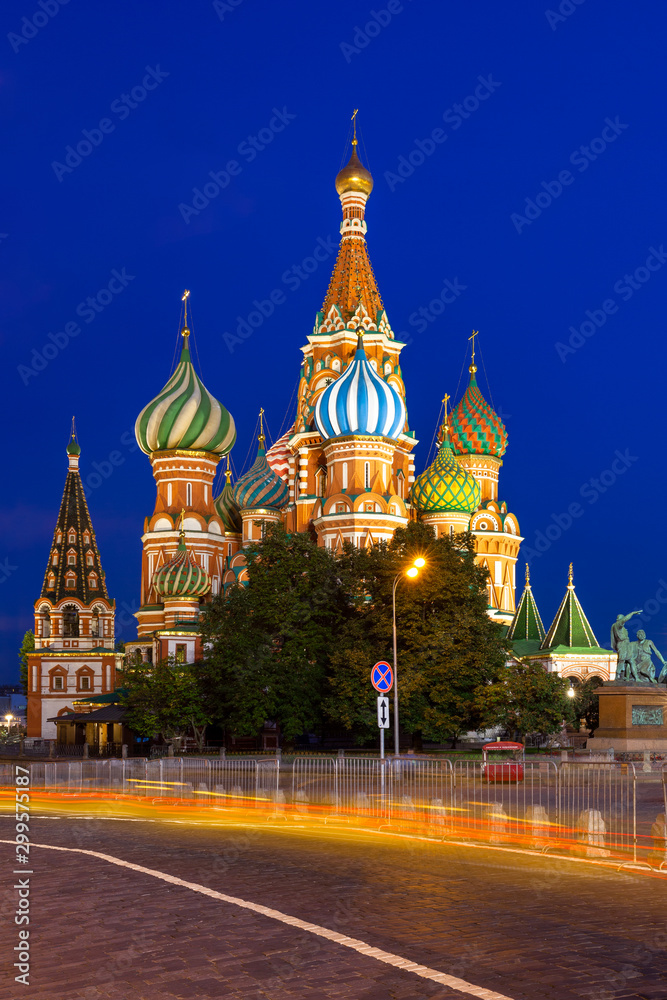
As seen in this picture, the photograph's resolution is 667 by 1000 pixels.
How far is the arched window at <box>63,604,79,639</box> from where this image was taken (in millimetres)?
75500

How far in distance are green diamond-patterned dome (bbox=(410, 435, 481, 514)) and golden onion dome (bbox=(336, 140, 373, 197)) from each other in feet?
59.8

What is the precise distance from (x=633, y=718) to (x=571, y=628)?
96.0ft

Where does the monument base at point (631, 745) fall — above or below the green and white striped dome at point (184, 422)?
below

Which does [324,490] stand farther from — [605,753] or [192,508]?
[605,753]

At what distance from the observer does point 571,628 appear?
215ft

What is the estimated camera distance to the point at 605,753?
35312 millimetres

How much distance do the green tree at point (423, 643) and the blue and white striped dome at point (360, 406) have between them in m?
15.4

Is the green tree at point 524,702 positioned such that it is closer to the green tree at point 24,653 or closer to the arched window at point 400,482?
the arched window at point 400,482

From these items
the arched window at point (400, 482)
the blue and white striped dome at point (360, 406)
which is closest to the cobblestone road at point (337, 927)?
the blue and white striped dome at point (360, 406)

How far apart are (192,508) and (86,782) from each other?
42.5 metres

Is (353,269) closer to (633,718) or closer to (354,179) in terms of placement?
(354,179)

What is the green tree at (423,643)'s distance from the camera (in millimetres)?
40906

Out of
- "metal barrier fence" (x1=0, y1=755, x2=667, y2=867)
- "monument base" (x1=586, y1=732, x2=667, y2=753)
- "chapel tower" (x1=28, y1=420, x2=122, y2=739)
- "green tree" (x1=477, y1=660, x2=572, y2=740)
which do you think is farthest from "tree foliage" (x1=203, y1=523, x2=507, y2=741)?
"chapel tower" (x1=28, y1=420, x2=122, y2=739)

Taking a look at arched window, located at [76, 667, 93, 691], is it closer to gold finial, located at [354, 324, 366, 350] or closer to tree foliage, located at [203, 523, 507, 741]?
tree foliage, located at [203, 523, 507, 741]
